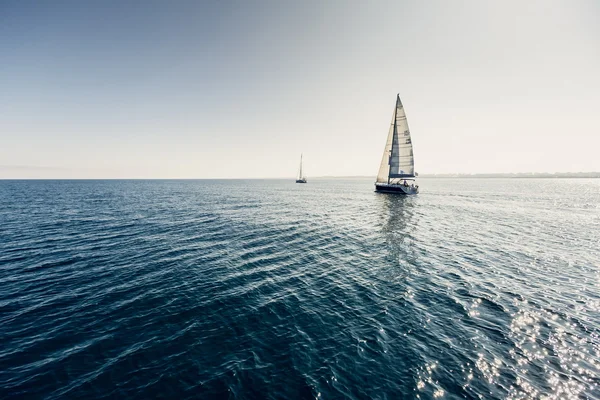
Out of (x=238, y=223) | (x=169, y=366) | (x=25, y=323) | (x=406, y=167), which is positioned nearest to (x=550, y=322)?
(x=169, y=366)

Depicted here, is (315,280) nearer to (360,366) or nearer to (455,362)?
(360,366)

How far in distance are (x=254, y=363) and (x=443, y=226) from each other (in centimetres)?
3697

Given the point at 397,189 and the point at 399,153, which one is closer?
the point at 397,189

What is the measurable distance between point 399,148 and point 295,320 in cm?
7800

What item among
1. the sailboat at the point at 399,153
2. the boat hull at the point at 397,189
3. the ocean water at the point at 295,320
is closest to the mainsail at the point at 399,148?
the sailboat at the point at 399,153

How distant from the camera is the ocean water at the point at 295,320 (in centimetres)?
914

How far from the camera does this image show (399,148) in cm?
7869

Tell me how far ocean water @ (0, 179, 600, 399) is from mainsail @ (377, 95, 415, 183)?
5503cm

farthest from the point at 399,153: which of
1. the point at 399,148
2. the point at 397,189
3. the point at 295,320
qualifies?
the point at 295,320

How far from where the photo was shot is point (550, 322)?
510 inches

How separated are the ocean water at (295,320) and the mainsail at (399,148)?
5503 centimetres

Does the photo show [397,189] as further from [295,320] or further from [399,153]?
[295,320]

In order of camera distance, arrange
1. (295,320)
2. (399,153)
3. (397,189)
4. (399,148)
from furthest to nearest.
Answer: (399,153) < (397,189) < (399,148) < (295,320)

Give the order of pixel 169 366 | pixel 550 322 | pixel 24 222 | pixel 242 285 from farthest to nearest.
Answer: pixel 24 222
pixel 242 285
pixel 550 322
pixel 169 366
